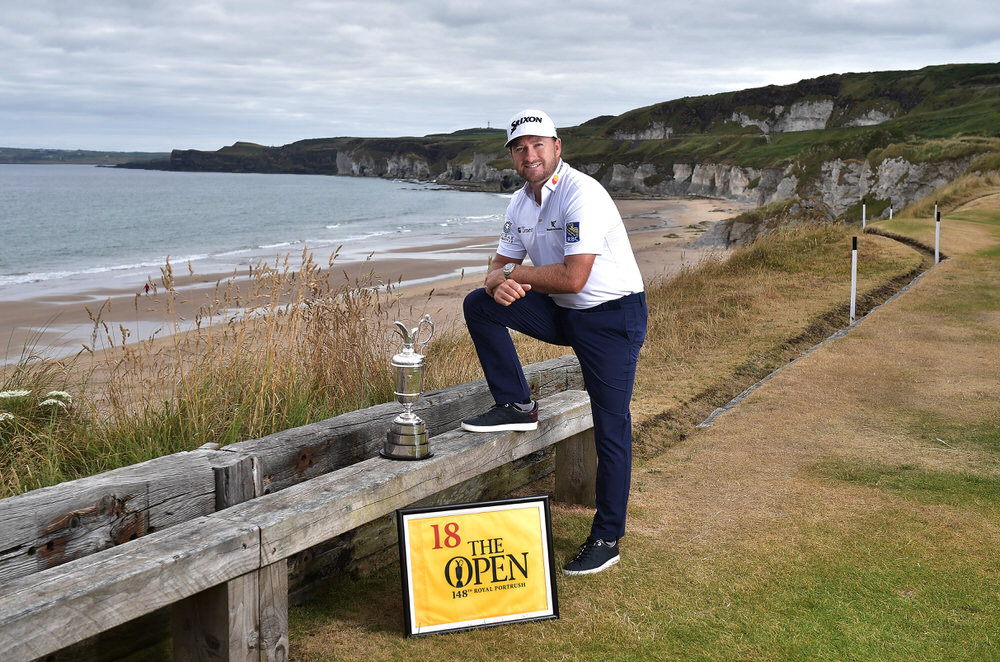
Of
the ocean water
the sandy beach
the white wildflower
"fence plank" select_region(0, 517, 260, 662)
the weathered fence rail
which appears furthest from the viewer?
the ocean water

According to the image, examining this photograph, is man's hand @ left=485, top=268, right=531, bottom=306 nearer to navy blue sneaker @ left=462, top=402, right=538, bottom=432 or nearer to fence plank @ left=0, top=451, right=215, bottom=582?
navy blue sneaker @ left=462, top=402, right=538, bottom=432

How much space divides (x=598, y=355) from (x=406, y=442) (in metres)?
0.98

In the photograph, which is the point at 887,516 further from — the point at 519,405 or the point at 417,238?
the point at 417,238

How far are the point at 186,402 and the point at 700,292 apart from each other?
34.9 feet

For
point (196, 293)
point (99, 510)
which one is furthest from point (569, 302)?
point (196, 293)

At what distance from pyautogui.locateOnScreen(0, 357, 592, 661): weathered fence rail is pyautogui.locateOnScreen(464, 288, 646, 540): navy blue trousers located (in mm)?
401

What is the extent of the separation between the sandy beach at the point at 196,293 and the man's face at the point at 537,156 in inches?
94.4

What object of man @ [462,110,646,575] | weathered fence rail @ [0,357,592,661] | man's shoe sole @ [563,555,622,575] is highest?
man @ [462,110,646,575]

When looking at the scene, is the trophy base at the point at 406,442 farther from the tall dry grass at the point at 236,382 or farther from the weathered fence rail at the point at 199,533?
the tall dry grass at the point at 236,382

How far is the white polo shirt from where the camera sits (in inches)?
156

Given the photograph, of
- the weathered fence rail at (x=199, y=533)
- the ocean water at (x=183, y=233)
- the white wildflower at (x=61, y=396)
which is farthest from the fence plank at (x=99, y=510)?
the ocean water at (x=183, y=233)

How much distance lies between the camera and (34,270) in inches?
1228

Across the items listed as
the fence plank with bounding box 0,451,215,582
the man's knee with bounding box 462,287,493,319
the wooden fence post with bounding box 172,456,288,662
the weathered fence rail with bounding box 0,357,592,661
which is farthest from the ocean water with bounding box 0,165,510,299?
the wooden fence post with bounding box 172,456,288,662

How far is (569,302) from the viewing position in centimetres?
418
